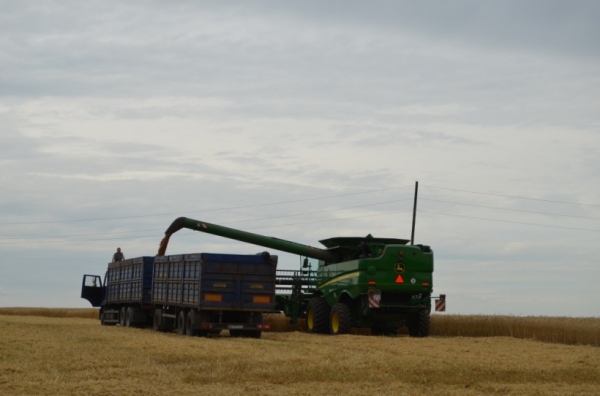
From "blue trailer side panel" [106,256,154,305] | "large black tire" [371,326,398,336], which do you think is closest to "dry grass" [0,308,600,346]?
"large black tire" [371,326,398,336]

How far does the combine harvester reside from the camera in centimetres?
2672

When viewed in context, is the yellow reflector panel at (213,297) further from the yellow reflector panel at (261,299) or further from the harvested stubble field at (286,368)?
the harvested stubble field at (286,368)

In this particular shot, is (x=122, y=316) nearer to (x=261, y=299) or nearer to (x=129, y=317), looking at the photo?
(x=129, y=317)

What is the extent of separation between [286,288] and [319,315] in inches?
96.3

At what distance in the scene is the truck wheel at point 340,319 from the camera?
28422mm

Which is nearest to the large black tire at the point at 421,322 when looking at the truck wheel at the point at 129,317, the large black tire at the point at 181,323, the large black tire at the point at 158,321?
the large black tire at the point at 181,323

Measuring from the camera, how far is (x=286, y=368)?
55.2ft

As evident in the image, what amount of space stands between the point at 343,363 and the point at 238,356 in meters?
2.59

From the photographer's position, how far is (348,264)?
96.8 ft

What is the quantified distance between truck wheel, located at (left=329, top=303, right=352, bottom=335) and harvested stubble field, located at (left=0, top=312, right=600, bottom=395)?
4802mm

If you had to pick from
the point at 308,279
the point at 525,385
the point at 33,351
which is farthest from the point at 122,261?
the point at 525,385

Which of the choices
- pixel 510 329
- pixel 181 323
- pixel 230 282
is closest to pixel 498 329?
pixel 510 329

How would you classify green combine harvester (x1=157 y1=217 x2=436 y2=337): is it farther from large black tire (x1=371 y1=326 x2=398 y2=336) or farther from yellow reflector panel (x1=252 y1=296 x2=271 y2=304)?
yellow reflector panel (x1=252 y1=296 x2=271 y2=304)

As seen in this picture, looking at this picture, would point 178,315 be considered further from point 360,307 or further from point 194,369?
point 194,369
